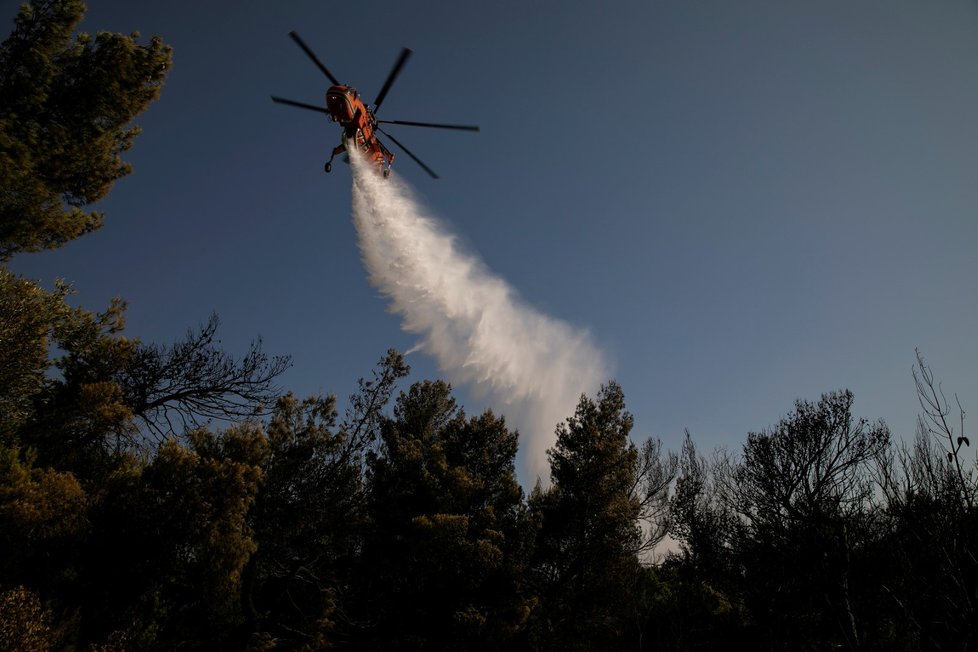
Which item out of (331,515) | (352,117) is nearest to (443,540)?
(331,515)

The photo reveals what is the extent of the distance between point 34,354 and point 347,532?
1366 centimetres

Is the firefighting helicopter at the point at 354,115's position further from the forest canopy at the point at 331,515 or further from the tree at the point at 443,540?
the tree at the point at 443,540

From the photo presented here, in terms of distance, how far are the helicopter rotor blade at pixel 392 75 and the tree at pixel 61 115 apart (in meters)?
7.07

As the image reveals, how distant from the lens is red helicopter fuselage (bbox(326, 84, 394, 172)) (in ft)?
60.9

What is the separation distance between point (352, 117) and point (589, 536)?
20.4m

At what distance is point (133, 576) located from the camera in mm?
14914

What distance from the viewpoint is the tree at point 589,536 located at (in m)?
20.0

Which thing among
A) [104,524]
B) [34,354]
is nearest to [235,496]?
[104,524]

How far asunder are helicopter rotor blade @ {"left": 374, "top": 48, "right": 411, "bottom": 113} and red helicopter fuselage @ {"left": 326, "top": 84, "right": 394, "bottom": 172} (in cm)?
70

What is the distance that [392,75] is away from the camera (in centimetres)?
1781

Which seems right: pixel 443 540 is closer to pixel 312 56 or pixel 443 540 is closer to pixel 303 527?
pixel 303 527

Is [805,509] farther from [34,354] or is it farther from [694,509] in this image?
[34,354]

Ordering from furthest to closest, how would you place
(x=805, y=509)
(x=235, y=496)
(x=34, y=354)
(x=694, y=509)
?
(x=694, y=509)
(x=805, y=509)
(x=235, y=496)
(x=34, y=354)

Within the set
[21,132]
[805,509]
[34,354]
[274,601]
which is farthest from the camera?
[274,601]
